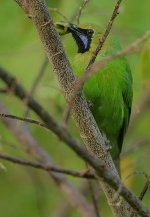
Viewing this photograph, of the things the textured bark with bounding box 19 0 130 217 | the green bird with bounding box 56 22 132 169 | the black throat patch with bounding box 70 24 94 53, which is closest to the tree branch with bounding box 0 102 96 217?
the green bird with bounding box 56 22 132 169

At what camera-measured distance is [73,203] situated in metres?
3.52

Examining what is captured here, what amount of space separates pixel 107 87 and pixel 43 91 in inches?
17.9

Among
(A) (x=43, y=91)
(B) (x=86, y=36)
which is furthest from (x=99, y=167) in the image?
(A) (x=43, y=91)

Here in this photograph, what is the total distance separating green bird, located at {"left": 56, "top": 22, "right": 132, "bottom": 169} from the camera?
331 centimetres

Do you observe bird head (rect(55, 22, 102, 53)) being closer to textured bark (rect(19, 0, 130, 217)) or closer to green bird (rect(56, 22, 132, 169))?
green bird (rect(56, 22, 132, 169))

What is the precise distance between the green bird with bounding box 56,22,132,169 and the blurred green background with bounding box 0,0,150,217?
9 cm

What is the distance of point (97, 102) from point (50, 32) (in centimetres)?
138

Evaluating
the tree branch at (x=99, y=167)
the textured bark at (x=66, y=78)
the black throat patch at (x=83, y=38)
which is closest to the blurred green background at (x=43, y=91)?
the black throat patch at (x=83, y=38)

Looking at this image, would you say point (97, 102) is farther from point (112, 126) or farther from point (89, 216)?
point (89, 216)

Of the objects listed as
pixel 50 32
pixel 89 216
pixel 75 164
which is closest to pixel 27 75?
pixel 75 164

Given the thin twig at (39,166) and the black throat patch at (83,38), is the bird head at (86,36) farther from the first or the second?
the thin twig at (39,166)

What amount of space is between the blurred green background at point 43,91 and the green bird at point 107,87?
0.09 meters

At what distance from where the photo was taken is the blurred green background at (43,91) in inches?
142

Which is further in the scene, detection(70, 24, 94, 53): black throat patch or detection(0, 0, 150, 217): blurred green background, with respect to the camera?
detection(0, 0, 150, 217): blurred green background
